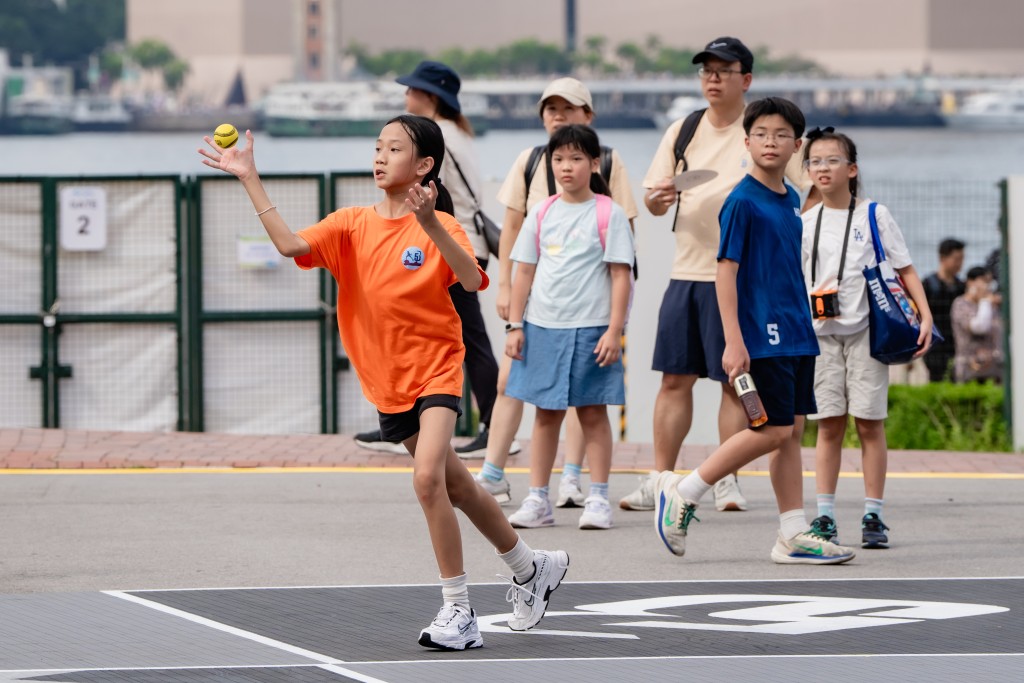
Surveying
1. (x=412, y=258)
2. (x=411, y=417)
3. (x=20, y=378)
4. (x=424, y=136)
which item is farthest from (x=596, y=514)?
(x=20, y=378)

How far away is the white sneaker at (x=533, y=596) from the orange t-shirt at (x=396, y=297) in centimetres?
66

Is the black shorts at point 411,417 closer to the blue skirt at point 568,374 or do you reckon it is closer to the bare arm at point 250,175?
the bare arm at point 250,175

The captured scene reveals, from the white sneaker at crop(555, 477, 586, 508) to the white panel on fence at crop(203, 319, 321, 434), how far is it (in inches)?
136

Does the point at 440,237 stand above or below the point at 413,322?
above

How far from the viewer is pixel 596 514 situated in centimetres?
804

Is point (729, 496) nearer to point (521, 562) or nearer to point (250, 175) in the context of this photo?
point (521, 562)

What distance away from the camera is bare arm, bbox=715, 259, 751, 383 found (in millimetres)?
6953

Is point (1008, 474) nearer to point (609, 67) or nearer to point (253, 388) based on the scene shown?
point (253, 388)

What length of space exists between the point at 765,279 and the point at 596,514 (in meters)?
1.52

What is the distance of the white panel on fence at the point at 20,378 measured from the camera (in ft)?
38.9

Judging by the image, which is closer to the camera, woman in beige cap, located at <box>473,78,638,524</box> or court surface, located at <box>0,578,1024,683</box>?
court surface, located at <box>0,578,1024,683</box>

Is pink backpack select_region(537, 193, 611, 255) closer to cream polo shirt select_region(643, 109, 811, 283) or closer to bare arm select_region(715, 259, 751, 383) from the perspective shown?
cream polo shirt select_region(643, 109, 811, 283)

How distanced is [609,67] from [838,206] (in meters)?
75.7

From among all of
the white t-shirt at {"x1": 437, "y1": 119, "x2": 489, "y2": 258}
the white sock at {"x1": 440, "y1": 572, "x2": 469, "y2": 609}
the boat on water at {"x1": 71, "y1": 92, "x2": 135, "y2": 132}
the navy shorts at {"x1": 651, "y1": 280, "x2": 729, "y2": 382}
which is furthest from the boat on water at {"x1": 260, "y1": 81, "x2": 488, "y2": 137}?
the white sock at {"x1": 440, "y1": 572, "x2": 469, "y2": 609}
